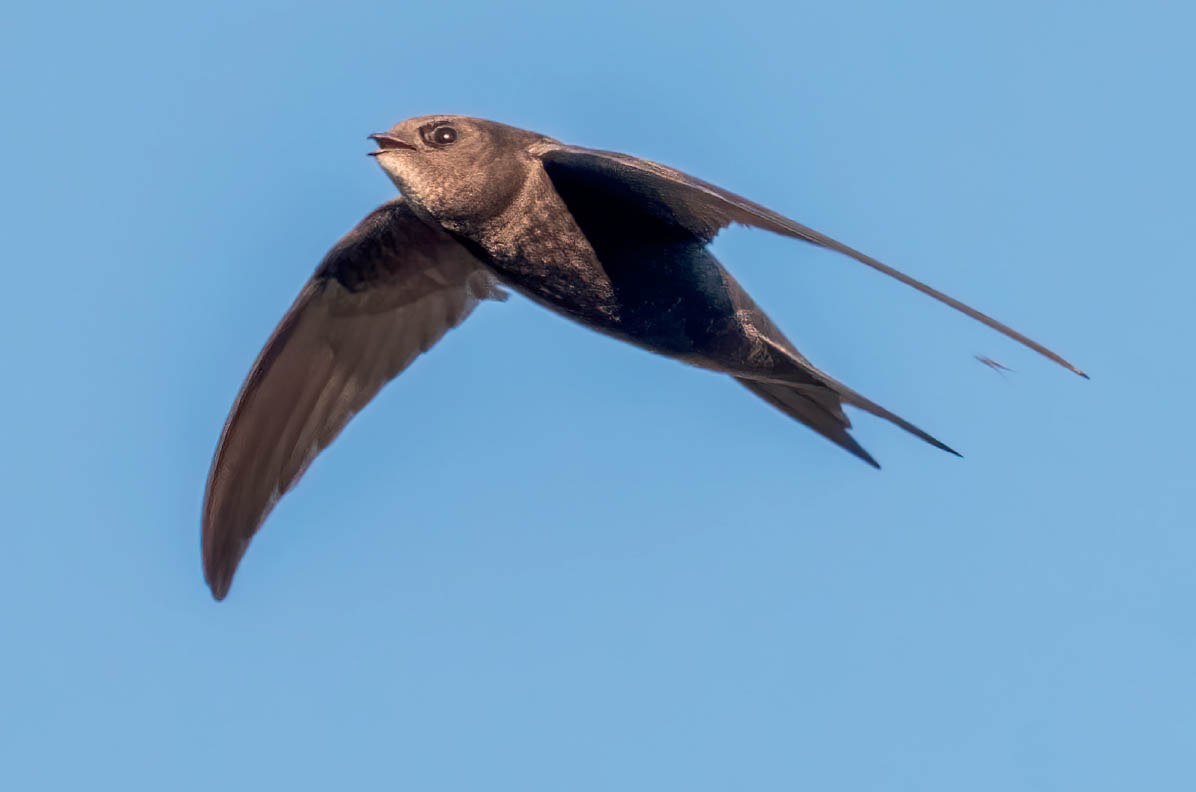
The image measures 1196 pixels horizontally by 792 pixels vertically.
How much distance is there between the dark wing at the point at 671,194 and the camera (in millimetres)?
3480

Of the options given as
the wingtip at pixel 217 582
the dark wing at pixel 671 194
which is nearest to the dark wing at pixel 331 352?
the wingtip at pixel 217 582

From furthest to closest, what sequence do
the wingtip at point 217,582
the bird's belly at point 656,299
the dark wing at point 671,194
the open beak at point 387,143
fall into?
the wingtip at point 217,582 < the bird's belly at point 656,299 < the open beak at point 387,143 < the dark wing at point 671,194

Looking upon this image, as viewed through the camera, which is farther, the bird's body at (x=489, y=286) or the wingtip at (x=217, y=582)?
the wingtip at (x=217, y=582)

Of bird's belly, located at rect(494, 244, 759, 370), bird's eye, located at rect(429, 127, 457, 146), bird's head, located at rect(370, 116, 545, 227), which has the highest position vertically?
bird's eye, located at rect(429, 127, 457, 146)

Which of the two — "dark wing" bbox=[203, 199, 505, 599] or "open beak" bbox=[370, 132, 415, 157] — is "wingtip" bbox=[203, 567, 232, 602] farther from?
"open beak" bbox=[370, 132, 415, 157]

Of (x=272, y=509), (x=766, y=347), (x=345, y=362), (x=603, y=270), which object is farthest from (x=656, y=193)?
(x=272, y=509)

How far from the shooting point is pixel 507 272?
14.7 ft

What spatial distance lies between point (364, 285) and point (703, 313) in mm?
1425

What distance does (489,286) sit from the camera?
5273 millimetres

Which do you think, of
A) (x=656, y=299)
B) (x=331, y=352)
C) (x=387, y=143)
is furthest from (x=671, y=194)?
(x=331, y=352)

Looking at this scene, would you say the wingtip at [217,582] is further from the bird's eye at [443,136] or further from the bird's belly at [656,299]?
the bird's eye at [443,136]

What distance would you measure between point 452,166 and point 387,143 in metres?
0.22

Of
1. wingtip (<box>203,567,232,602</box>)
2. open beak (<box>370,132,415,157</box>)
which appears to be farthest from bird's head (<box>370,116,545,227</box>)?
wingtip (<box>203,567,232,602</box>)

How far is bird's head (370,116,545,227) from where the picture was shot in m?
4.28
